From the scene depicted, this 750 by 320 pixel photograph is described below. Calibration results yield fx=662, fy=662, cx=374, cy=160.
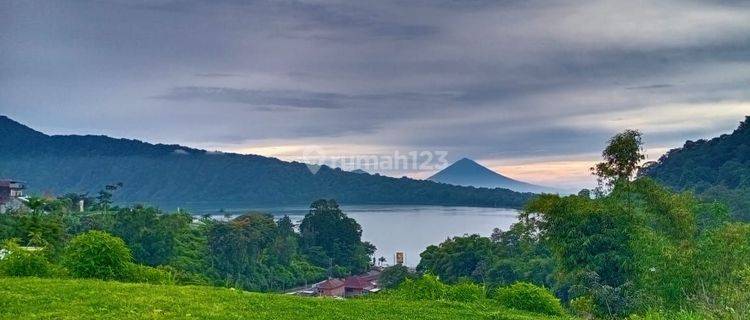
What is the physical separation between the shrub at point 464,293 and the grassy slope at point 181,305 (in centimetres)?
112

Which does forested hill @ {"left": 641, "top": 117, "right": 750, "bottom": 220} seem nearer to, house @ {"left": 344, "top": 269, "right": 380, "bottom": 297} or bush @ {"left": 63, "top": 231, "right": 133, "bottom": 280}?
house @ {"left": 344, "top": 269, "right": 380, "bottom": 297}

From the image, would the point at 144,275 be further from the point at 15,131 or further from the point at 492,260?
the point at 15,131

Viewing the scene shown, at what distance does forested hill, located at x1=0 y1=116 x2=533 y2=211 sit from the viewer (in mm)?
106812

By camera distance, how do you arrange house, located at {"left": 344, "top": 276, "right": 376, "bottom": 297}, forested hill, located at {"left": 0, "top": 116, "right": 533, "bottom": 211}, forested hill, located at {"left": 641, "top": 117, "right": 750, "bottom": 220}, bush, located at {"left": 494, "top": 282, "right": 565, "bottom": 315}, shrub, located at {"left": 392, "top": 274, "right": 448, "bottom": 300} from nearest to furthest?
1. bush, located at {"left": 494, "top": 282, "right": 565, "bottom": 315}
2. shrub, located at {"left": 392, "top": 274, "right": 448, "bottom": 300}
3. house, located at {"left": 344, "top": 276, "right": 376, "bottom": 297}
4. forested hill, located at {"left": 641, "top": 117, "right": 750, "bottom": 220}
5. forested hill, located at {"left": 0, "top": 116, "right": 533, "bottom": 211}

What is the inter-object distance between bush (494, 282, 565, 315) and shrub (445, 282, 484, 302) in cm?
38

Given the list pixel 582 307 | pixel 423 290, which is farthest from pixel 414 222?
pixel 423 290

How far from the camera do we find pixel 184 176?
11544 cm

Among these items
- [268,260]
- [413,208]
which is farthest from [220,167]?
[268,260]

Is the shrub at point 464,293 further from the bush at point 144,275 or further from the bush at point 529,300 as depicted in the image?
the bush at point 144,275

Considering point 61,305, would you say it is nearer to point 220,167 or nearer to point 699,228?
point 699,228

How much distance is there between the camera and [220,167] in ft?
389

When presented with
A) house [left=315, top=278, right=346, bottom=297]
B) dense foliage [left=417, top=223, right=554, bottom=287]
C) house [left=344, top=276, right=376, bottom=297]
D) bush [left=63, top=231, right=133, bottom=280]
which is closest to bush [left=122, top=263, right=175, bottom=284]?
bush [left=63, top=231, right=133, bottom=280]

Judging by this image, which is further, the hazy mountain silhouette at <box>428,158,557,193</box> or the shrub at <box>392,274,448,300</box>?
the hazy mountain silhouette at <box>428,158,557,193</box>

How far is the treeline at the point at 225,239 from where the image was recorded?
36.4 metres
